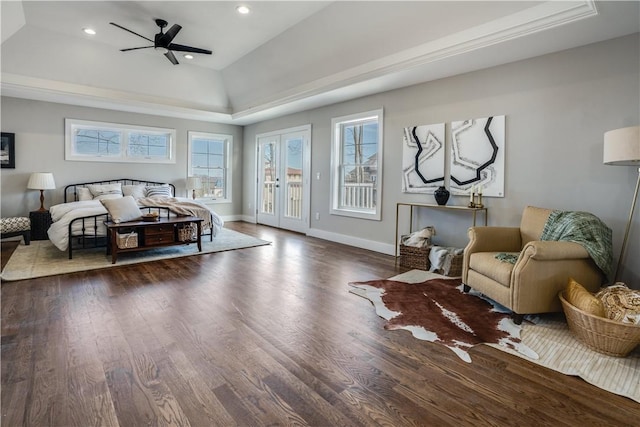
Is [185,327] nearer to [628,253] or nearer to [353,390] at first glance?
[353,390]

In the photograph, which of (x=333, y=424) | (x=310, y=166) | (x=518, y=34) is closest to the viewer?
(x=333, y=424)

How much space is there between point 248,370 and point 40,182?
5958mm

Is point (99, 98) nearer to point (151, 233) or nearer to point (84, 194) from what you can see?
point (84, 194)

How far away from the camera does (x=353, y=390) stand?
1.85 meters

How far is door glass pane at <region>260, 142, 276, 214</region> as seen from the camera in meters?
7.91

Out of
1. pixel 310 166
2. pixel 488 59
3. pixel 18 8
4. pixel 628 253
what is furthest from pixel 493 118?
pixel 18 8

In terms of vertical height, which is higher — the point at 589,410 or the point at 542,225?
the point at 542,225

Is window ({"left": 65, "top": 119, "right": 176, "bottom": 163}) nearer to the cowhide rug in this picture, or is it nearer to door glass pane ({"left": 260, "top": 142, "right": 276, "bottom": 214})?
door glass pane ({"left": 260, "top": 142, "right": 276, "bottom": 214})

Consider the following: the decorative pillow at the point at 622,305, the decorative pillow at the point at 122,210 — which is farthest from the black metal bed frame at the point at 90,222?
the decorative pillow at the point at 622,305

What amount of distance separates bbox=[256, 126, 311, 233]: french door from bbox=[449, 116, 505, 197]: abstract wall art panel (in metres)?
3.07

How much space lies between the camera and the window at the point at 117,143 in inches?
259

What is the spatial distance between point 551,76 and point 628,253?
76.3 inches

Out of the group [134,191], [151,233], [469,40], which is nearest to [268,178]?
[134,191]

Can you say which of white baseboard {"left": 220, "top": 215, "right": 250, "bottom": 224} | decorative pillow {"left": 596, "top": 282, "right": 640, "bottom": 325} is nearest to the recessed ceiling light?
decorative pillow {"left": 596, "top": 282, "right": 640, "bottom": 325}
